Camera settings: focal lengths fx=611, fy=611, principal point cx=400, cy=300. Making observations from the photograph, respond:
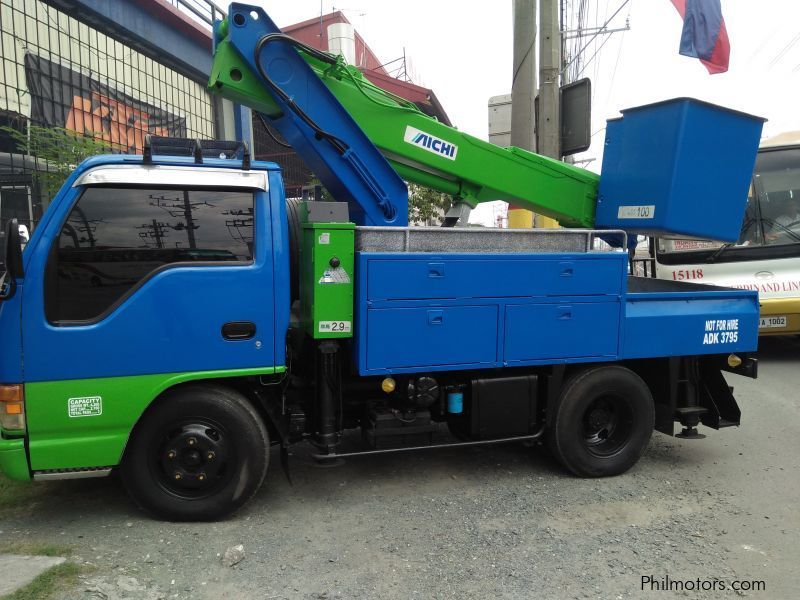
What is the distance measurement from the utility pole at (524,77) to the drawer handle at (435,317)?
4.67 metres

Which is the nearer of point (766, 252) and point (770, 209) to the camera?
point (766, 252)

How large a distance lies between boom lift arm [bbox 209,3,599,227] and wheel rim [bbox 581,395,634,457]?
4.78 feet

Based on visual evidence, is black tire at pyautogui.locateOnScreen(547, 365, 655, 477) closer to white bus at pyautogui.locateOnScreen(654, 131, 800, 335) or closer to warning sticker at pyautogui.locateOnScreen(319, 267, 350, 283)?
warning sticker at pyautogui.locateOnScreen(319, 267, 350, 283)

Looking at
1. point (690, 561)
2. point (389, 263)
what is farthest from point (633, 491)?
point (389, 263)

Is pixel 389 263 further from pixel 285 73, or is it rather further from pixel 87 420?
pixel 87 420

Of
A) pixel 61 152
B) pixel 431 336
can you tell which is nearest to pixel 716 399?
pixel 431 336

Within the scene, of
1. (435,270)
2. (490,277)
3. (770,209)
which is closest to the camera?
(435,270)

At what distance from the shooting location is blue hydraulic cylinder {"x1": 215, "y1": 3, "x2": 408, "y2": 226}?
4.00 metres

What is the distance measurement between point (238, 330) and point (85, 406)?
93cm

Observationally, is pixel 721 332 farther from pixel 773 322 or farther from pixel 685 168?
pixel 773 322

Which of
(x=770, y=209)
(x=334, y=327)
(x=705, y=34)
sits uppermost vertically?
(x=705, y=34)

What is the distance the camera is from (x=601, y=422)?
185 inches

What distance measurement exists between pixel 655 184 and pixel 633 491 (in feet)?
7.24

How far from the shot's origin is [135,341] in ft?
11.3
